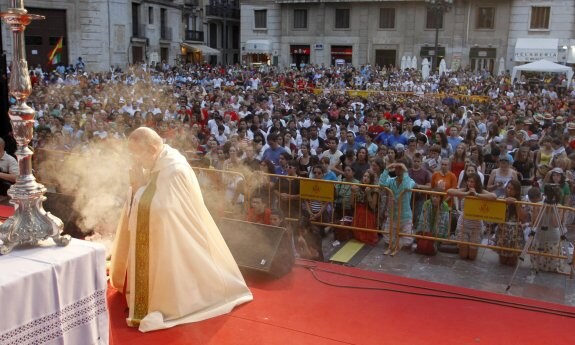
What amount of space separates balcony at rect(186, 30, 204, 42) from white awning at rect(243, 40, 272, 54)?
271 inches

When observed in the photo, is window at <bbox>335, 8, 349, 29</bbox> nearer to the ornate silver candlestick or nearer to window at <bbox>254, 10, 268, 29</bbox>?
window at <bbox>254, 10, 268, 29</bbox>

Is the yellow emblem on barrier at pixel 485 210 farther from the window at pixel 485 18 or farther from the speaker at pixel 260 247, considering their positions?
the window at pixel 485 18

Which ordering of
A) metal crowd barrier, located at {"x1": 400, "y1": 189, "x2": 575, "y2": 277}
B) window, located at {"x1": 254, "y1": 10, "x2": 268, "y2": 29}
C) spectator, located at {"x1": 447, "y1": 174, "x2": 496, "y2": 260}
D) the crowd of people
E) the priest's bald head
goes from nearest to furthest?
the priest's bald head
metal crowd barrier, located at {"x1": 400, "y1": 189, "x2": 575, "y2": 277}
spectator, located at {"x1": 447, "y1": 174, "x2": 496, "y2": 260}
the crowd of people
window, located at {"x1": 254, "y1": 10, "x2": 268, "y2": 29}

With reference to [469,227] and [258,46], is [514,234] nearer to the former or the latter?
[469,227]

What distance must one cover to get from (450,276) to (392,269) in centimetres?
74

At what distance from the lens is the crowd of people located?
8.37 meters

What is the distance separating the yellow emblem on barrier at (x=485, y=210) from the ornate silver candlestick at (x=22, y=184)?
19.2 ft

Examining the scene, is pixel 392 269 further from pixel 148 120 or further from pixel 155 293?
pixel 148 120

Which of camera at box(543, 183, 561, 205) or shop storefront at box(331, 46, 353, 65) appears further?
shop storefront at box(331, 46, 353, 65)

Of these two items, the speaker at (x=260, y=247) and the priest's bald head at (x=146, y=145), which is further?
the speaker at (x=260, y=247)


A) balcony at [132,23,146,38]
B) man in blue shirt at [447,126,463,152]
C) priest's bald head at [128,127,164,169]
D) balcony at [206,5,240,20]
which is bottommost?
man in blue shirt at [447,126,463,152]

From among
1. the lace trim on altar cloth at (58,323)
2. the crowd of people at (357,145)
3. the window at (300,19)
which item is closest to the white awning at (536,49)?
the window at (300,19)

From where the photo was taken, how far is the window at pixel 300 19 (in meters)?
43.6

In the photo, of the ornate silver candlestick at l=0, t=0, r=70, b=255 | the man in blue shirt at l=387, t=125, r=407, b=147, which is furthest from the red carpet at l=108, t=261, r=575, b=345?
the man in blue shirt at l=387, t=125, r=407, b=147
